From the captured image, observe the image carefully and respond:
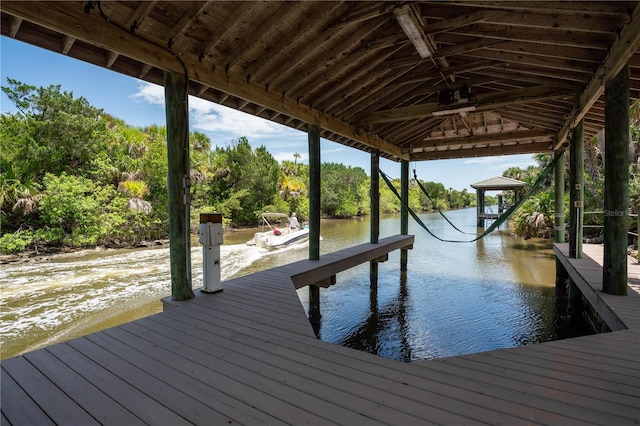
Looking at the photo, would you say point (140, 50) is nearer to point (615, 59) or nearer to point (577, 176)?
point (615, 59)

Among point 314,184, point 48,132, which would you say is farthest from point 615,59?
point 48,132

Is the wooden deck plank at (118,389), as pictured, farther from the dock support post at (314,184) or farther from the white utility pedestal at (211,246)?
the dock support post at (314,184)

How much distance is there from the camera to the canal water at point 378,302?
473cm

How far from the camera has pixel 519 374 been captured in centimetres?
174

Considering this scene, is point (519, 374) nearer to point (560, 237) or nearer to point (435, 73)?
point (435, 73)

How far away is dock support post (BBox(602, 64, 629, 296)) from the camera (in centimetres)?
297

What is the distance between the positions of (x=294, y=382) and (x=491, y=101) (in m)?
4.39

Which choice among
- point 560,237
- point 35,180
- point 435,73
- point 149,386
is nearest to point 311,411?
A: point 149,386

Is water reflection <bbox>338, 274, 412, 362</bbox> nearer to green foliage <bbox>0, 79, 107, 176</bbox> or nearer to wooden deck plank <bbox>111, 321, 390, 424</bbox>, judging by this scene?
wooden deck plank <bbox>111, 321, 390, 424</bbox>

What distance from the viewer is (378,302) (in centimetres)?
641

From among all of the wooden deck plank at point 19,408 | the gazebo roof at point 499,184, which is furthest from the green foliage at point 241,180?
the wooden deck plank at point 19,408

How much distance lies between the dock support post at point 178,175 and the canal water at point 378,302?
108 inches

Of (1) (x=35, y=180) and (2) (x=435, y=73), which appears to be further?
(1) (x=35, y=180)

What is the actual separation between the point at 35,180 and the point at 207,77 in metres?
12.4
